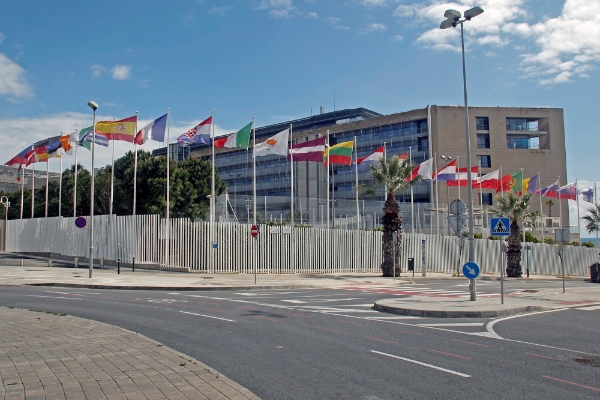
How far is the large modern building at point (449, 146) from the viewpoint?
7406 centimetres

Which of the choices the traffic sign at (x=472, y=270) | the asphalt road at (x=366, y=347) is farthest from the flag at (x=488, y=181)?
the traffic sign at (x=472, y=270)

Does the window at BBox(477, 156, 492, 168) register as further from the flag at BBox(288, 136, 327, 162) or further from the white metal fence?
the flag at BBox(288, 136, 327, 162)

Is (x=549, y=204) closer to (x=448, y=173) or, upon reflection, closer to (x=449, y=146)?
(x=449, y=146)

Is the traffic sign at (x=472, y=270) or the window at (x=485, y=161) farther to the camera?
the window at (x=485, y=161)

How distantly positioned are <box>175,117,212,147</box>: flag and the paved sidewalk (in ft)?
69.8

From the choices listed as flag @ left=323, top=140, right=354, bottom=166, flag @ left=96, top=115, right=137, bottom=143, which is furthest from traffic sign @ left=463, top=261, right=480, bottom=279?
flag @ left=96, top=115, right=137, bottom=143

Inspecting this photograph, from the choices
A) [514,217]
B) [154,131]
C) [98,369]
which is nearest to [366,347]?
[98,369]

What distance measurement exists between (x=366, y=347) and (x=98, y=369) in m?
4.67

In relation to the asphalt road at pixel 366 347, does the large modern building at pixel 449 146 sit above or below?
above

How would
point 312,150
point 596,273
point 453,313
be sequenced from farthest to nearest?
point 596,273
point 312,150
point 453,313

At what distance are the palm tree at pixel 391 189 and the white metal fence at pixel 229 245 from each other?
5013 millimetres

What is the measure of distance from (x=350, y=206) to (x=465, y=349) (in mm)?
37869

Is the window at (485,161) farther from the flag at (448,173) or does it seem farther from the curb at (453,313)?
the curb at (453,313)

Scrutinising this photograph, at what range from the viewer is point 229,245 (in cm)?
3291
